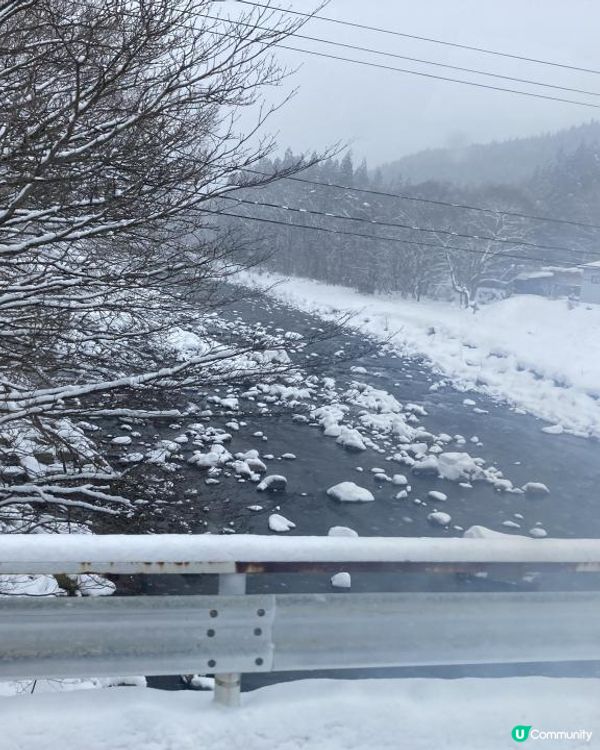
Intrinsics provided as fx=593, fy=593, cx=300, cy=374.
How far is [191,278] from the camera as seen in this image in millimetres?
4359

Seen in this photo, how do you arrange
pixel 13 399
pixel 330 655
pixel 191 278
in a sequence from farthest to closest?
pixel 191 278 < pixel 13 399 < pixel 330 655

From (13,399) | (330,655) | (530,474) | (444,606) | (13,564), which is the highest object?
(13,399)

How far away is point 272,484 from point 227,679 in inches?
296

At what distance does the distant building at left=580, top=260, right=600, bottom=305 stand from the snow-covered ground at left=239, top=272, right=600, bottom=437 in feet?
17.1

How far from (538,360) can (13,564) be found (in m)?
22.6

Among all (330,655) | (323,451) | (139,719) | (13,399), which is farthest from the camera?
(323,451)

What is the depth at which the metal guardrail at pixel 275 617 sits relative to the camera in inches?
74.9

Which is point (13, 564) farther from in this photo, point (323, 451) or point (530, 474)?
point (530, 474)

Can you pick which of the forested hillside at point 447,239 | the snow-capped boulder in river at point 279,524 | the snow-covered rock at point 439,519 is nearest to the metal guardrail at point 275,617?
the snow-capped boulder in river at point 279,524

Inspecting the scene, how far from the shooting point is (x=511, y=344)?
25.3 meters

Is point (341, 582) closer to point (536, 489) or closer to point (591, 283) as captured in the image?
point (536, 489)

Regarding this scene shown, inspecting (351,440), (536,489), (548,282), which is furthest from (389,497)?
(548,282)

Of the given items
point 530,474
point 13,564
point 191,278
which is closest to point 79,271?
point 191,278

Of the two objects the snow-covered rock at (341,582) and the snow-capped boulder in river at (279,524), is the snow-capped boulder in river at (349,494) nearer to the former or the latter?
the snow-capped boulder in river at (279,524)
